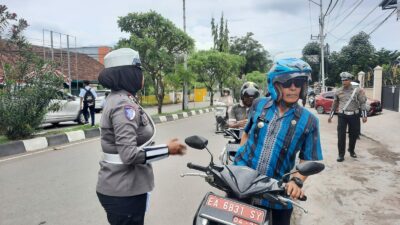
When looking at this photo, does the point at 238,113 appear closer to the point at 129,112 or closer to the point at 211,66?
the point at 129,112

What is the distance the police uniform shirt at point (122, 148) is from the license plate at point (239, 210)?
1.61 ft

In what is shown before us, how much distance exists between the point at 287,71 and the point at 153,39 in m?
15.3

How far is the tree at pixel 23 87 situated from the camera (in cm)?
918

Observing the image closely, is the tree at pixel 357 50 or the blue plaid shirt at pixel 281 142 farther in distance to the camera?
the tree at pixel 357 50

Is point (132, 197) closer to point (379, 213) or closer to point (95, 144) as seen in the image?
point (379, 213)

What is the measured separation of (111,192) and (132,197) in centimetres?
13

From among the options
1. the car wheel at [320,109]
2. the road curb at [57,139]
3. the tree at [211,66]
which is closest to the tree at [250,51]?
the tree at [211,66]

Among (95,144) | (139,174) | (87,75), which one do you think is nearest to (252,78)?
(87,75)

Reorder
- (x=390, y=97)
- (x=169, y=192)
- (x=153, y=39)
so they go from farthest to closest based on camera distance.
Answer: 1. (x=390, y=97)
2. (x=153, y=39)
3. (x=169, y=192)

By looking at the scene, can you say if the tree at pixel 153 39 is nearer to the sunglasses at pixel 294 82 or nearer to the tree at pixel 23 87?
the tree at pixel 23 87

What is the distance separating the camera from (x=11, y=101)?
30.1 ft

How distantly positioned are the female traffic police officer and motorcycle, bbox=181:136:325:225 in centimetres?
40

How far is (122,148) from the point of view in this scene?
2.18m

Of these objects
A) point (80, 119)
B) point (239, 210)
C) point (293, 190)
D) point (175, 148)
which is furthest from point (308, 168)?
point (80, 119)
